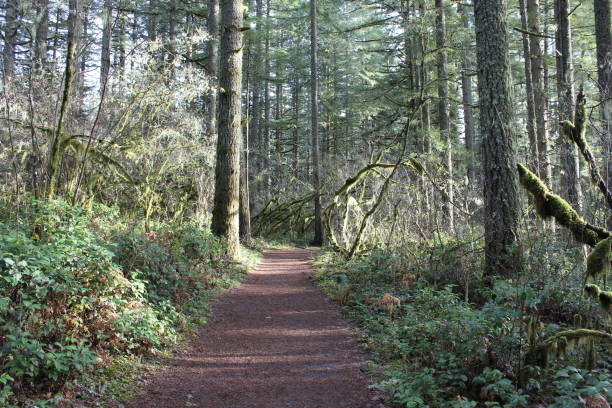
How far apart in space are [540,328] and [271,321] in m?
3.95

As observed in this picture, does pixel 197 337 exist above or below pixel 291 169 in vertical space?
below

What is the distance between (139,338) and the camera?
472cm

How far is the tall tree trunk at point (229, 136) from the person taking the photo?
10992mm

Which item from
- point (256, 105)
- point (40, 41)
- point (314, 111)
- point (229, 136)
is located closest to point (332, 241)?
point (229, 136)

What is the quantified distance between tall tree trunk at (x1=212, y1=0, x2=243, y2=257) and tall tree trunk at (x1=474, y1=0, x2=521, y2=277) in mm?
6407

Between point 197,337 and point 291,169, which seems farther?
point 291,169

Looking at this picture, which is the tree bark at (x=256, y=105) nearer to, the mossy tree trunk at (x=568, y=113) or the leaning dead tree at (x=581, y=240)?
the mossy tree trunk at (x=568, y=113)

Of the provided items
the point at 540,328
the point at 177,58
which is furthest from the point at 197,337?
the point at 177,58

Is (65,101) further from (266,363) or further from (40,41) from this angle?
(266,363)

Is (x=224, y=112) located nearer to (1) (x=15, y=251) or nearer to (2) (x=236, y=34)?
(2) (x=236, y=34)

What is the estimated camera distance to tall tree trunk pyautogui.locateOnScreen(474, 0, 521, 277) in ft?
21.7

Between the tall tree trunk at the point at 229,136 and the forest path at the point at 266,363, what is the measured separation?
3283 mm

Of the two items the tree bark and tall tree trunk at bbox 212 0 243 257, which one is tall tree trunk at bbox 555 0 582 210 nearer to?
tall tree trunk at bbox 212 0 243 257

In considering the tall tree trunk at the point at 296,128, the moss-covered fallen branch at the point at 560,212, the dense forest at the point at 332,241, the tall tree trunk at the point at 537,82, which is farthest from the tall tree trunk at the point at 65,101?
the tall tree trunk at the point at 296,128
